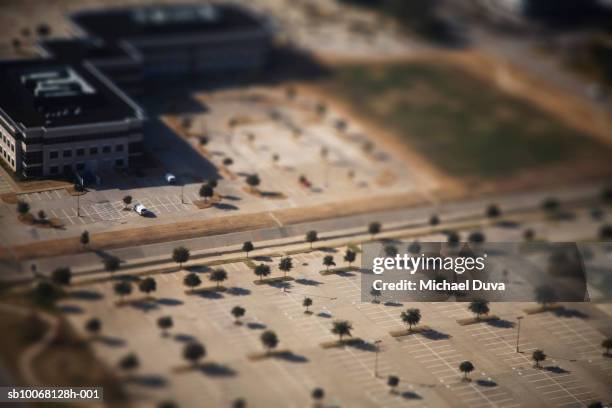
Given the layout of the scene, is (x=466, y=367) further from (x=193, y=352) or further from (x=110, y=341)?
(x=110, y=341)

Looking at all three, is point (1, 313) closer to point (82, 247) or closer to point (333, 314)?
point (82, 247)

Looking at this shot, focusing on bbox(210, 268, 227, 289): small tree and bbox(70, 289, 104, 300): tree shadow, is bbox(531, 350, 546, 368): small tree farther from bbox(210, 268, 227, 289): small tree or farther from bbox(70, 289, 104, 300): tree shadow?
bbox(70, 289, 104, 300): tree shadow

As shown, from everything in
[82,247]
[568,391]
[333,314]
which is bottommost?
[568,391]

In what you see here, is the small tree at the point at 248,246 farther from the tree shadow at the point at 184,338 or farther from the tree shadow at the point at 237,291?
the tree shadow at the point at 184,338

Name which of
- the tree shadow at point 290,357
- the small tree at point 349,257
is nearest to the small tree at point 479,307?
the small tree at point 349,257

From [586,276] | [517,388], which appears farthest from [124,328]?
[586,276]

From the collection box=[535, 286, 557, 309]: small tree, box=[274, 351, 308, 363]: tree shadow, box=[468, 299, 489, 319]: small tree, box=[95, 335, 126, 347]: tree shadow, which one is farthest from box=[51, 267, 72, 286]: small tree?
box=[535, 286, 557, 309]: small tree
